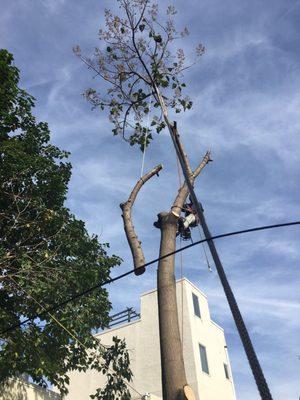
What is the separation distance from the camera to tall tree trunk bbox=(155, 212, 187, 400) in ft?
19.4

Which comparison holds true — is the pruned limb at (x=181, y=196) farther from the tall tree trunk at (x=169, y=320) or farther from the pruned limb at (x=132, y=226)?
the pruned limb at (x=132, y=226)

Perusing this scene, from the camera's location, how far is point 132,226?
314 inches

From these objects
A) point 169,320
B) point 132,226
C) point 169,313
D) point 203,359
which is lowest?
point 169,320

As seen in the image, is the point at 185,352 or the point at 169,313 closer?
the point at 169,313

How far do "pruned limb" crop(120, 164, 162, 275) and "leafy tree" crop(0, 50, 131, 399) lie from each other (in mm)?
3419

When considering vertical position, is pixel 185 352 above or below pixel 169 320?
above

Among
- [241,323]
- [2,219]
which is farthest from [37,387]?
[241,323]

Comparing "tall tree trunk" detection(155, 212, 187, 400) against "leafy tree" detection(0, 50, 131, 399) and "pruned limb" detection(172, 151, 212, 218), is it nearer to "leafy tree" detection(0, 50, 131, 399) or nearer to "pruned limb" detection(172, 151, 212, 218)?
"pruned limb" detection(172, 151, 212, 218)

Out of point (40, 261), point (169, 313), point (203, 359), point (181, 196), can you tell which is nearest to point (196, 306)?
point (203, 359)

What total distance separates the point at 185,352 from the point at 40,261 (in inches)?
530

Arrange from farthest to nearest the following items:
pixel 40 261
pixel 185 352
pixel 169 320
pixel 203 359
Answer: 1. pixel 203 359
2. pixel 185 352
3. pixel 40 261
4. pixel 169 320

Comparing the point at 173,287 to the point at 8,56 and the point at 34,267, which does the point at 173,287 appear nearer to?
the point at 34,267

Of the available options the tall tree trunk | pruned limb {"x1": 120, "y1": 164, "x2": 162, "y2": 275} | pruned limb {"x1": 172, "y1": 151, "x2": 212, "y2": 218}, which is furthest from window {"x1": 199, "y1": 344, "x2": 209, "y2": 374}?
the tall tree trunk

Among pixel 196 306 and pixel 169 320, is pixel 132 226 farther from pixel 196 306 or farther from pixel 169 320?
pixel 196 306
